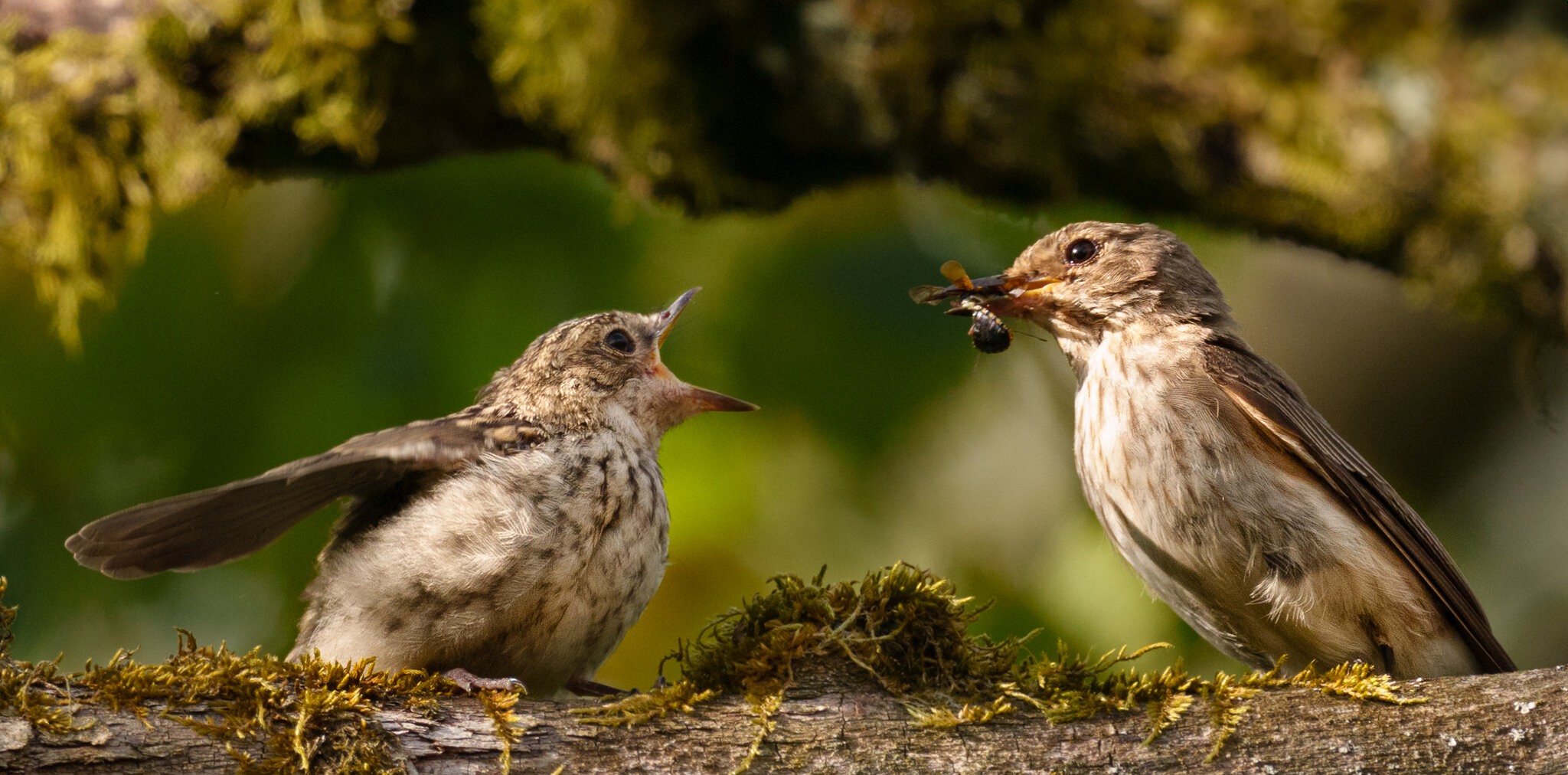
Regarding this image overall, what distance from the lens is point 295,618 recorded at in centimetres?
629

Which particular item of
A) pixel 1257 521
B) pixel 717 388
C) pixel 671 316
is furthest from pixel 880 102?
pixel 1257 521

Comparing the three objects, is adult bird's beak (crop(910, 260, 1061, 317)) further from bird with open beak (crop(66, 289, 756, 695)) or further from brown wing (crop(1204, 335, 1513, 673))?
bird with open beak (crop(66, 289, 756, 695))

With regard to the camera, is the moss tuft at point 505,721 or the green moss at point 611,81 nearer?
the moss tuft at point 505,721

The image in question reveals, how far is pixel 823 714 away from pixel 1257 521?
1599 millimetres

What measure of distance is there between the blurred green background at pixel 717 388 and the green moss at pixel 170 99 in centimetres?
103

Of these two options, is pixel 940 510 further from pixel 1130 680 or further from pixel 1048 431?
pixel 1130 680

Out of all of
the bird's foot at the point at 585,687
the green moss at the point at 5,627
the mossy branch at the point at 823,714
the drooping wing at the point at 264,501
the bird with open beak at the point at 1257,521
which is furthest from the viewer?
the bird's foot at the point at 585,687

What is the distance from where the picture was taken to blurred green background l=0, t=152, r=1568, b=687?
6.46 meters

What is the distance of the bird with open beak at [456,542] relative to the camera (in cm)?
385

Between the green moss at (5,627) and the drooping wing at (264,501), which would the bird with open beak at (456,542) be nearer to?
the drooping wing at (264,501)

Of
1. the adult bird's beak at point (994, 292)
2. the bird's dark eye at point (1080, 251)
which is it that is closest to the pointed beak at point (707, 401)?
the adult bird's beak at point (994, 292)

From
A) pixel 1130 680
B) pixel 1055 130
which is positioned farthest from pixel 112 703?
pixel 1055 130

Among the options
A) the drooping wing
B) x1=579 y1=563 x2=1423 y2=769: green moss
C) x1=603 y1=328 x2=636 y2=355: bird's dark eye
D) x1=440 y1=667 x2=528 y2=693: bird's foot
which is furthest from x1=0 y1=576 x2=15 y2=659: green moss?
x1=603 y1=328 x2=636 y2=355: bird's dark eye

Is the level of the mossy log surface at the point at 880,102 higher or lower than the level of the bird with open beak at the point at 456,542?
higher
